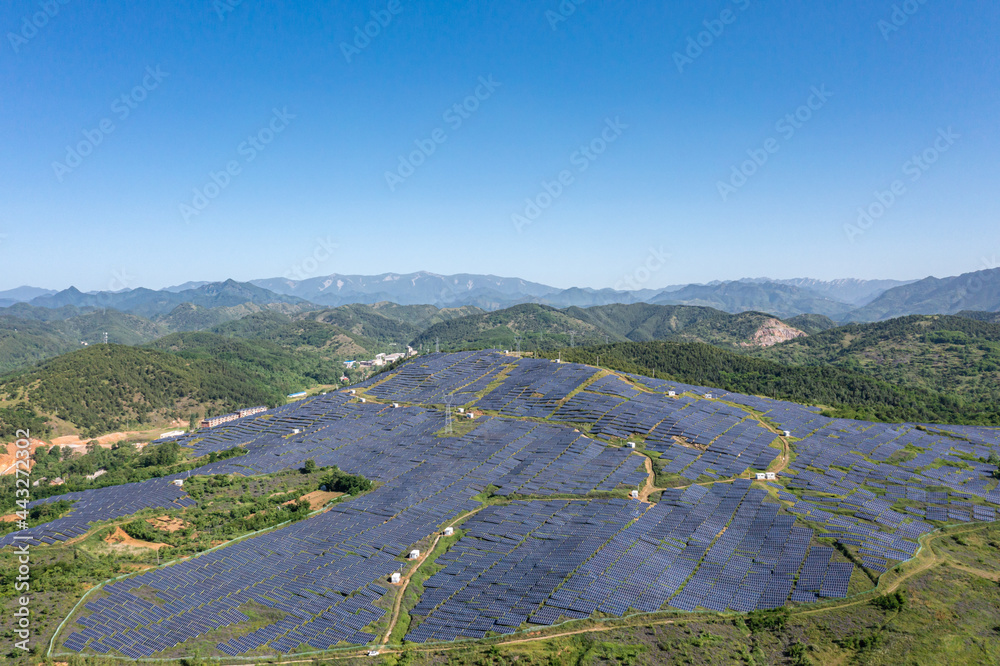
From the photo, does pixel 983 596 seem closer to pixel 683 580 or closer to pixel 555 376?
pixel 683 580

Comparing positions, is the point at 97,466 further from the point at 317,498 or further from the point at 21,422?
the point at 317,498

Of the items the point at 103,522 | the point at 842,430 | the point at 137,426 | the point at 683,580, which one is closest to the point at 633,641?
the point at 683,580

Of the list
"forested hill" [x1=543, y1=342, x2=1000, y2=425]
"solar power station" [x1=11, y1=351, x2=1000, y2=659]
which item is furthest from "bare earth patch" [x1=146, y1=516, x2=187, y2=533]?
"forested hill" [x1=543, y1=342, x2=1000, y2=425]

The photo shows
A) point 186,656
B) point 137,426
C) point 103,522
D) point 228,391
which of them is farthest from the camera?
point 228,391

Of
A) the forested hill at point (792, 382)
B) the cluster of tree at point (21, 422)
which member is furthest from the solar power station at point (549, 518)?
the cluster of tree at point (21, 422)

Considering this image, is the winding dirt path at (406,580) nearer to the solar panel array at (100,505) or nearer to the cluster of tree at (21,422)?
the solar panel array at (100,505)

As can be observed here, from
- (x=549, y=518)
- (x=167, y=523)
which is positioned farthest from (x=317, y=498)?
(x=549, y=518)
